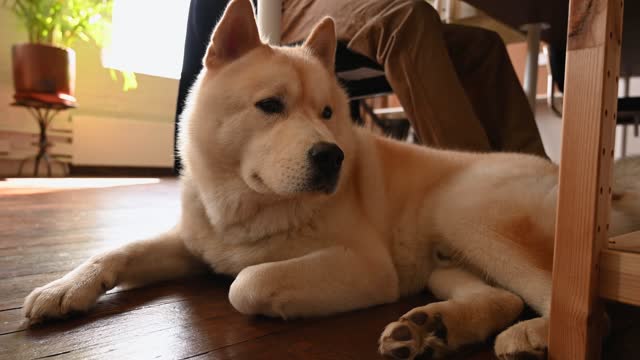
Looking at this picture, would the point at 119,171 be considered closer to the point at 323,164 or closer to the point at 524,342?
the point at 323,164

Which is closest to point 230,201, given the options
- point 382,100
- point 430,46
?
point 430,46

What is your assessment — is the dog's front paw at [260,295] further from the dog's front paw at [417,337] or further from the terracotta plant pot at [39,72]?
the terracotta plant pot at [39,72]

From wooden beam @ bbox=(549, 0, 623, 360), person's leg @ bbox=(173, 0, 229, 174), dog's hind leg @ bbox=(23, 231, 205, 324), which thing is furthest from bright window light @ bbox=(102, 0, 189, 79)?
wooden beam @ bbox=(549, 0, 623, 360)

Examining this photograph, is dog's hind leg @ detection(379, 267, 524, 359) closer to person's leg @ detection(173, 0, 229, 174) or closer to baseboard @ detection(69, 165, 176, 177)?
person's leg @ detection(173, 0, 229, 174)

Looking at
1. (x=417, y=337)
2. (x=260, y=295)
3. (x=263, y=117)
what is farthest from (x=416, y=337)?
(x=263, y=117)

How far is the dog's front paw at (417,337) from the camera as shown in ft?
2.78

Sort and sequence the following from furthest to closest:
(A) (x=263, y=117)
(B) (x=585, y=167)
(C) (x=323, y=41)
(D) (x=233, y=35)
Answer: (C) (x=323, y=41) < (D) (x=233, y=35) < (A) (x=263, y=117) < (B) (x=585, y=167)

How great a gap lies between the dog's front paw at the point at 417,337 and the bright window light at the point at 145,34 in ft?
15.1

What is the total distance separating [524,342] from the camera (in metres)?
0.84

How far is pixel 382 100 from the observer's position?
651 cm

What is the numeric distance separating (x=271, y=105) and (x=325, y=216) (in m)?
0.31

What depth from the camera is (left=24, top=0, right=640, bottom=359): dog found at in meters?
1.02

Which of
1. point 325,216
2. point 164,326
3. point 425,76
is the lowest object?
point 164,326

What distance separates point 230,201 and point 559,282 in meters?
0.77
